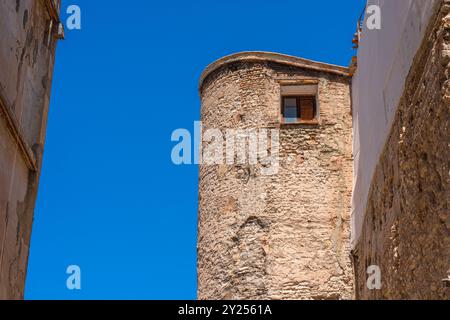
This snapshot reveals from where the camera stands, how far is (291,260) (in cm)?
1542

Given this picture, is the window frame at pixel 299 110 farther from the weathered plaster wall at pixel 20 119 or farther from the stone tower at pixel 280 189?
the weathered plaster wall at pixel 20 119

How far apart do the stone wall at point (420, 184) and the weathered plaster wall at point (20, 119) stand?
145 inches

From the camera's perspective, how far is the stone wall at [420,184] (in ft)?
20.0

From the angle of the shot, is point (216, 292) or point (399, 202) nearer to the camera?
point (399, 202)

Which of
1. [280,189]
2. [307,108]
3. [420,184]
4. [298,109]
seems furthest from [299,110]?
[420,184]

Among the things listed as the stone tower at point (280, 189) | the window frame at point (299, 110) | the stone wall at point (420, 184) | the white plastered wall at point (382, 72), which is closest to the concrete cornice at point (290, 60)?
the stone tower at point (280, 189)

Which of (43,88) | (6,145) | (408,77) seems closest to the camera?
(408,77)

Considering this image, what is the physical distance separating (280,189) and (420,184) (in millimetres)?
8924

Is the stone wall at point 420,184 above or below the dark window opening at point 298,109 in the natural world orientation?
below

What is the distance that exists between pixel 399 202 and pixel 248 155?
332 inches

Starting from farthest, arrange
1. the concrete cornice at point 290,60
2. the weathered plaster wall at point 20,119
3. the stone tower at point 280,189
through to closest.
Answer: the concrete cornice at point 290,60, the stone tower at point 280,189, the weathered plaster wall at point 20,119

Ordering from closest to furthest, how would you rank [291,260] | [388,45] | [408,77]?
[408,77]
[388,45]
[291,260]
